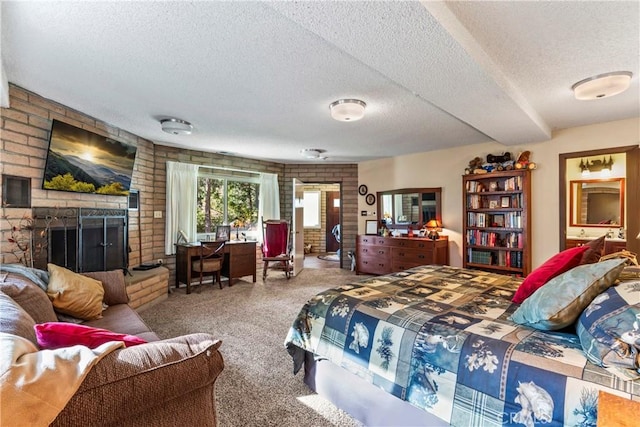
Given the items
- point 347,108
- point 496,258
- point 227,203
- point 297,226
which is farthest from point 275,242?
point 496,258

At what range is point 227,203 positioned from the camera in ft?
18.4

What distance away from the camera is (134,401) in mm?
852

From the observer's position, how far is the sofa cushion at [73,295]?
76.6 inches

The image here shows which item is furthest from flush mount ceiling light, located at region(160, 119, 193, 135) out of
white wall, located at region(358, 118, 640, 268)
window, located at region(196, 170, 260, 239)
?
white wall, located at region(358, 118, 640, 268)

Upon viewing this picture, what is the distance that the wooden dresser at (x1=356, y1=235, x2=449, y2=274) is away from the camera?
469cm

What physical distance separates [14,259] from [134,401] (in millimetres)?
2631

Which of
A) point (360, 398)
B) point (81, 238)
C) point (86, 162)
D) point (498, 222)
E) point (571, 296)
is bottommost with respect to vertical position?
point (360, 398)

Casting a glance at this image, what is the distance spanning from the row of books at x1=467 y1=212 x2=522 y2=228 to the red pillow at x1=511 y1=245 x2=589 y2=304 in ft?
8.23

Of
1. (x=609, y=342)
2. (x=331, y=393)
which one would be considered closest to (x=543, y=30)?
(x=609, y=342)

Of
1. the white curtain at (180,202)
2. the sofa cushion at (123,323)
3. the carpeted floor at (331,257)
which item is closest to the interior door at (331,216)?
the carpeted floor at (331,257)

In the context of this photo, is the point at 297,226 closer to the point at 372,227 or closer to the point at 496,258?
the point at 372,227

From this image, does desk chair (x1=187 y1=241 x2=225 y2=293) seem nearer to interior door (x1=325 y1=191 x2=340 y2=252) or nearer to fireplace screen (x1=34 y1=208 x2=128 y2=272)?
fireplace screen (x1=34 y1=208 x2=128 y2=272)

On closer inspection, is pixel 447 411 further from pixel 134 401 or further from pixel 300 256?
pixel 300 256

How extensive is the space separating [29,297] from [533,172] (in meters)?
5.20
